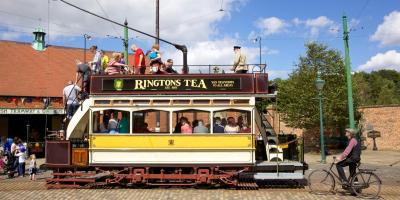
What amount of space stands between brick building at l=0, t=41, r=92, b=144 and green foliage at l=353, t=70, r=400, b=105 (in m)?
20.2

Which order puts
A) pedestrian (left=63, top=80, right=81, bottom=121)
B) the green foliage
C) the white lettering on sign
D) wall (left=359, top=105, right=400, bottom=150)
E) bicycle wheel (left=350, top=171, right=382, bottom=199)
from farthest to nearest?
the green foliage, wall (left=359, top=105, right=400, bottom=150), the white lettering on sign, pedestrian (left=63, top=80, right=81, bottom=121), bicycle wheel (left=350, top=171, right=382, bottom=199)

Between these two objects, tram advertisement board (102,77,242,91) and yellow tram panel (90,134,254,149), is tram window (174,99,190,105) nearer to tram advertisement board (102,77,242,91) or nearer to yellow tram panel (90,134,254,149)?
tram advertisement board (102,77,242,91)

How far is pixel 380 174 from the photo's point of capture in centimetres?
1684

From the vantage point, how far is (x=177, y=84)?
506 inches

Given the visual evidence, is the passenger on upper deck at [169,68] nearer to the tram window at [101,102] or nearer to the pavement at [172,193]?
the tram window at [101,102]

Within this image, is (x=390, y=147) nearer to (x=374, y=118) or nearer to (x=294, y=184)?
(x=374, y=118)

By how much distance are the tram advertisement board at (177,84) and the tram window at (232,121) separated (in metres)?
0.69

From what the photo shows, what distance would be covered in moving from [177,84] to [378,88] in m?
73.1

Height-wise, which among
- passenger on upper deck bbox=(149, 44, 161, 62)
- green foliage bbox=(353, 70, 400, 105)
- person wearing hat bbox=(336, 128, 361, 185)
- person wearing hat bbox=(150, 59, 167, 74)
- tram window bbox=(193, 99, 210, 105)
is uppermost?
green foliage bbox=(353, 70, 400, 105)

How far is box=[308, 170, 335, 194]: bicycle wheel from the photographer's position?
11883mm

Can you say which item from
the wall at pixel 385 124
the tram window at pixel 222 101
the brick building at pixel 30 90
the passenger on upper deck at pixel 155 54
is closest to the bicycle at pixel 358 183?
the tram window at pixel 222 101

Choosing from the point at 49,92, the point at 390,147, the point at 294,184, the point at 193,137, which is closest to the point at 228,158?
the point at 193,137

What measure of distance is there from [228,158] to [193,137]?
1133 millimetres

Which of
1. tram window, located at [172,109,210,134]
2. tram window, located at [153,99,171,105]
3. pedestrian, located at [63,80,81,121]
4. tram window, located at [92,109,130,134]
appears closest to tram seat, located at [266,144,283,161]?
tram window, located at [172,109,210,134]
